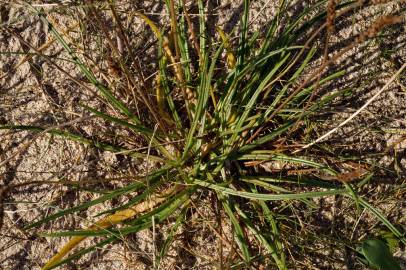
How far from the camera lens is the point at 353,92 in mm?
1753

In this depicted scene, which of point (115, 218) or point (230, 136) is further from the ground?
point (230, 136)

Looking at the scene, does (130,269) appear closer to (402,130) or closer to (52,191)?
(52,191)


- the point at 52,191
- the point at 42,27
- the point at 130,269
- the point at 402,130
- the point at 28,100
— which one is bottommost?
the point at 130,269

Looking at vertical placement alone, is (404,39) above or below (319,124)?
above

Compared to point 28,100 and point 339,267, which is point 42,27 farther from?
point 339,267

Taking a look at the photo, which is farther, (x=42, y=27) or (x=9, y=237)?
(x=42, y=27)

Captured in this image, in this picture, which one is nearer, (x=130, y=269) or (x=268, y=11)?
(x=130, y=269)

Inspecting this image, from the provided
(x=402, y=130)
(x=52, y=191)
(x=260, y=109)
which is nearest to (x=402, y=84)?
(x=402, y=130)

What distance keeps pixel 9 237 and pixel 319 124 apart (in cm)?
124

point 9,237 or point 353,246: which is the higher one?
point 9,237

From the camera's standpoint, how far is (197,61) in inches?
68.7

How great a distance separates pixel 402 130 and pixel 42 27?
1485mm

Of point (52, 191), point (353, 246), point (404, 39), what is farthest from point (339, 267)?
point (52, 191)

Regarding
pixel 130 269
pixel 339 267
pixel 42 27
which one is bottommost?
pixel 339 267
